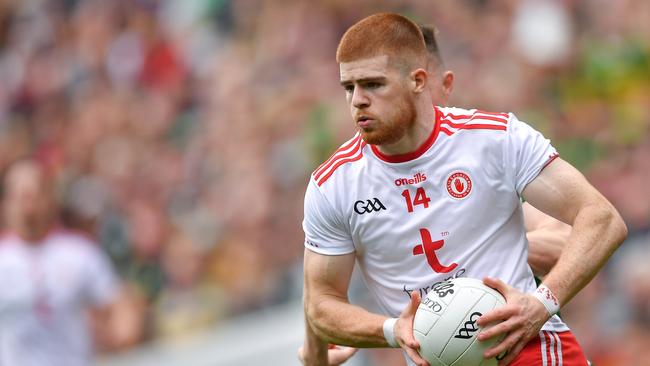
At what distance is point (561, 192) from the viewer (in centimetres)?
610

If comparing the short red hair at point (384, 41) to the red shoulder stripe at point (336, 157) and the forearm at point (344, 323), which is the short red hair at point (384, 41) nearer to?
the red shoulder stripe at point (336, 157)

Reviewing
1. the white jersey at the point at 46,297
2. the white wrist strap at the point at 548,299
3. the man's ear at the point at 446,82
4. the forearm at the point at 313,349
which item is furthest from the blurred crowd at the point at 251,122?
the white wrist strap at the point at 548,299

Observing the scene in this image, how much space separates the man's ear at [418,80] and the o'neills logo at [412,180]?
37 cm

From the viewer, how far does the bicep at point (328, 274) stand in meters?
6.43

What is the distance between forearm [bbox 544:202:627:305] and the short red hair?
953mm

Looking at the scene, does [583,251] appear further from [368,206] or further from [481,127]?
[368,206]

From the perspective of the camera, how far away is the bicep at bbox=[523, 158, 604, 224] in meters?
6.06

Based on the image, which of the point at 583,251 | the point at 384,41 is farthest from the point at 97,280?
the point at 583,251

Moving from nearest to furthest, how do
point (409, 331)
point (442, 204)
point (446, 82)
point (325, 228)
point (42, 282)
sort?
point (409, 331), point (442, 204), point (325, 228), point (446, 82), point (42, 282)

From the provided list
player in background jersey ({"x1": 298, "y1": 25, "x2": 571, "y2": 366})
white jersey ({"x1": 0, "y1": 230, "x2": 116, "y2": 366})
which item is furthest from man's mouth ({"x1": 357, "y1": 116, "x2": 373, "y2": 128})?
white jersey ({"x1": 0, "y1": 230, "x2": 116, "y2": 366})

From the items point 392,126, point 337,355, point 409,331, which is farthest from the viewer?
point 337,355

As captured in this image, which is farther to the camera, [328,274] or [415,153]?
[328,274]

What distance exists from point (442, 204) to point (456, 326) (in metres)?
0.68

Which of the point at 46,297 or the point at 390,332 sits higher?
the point at 390,332
